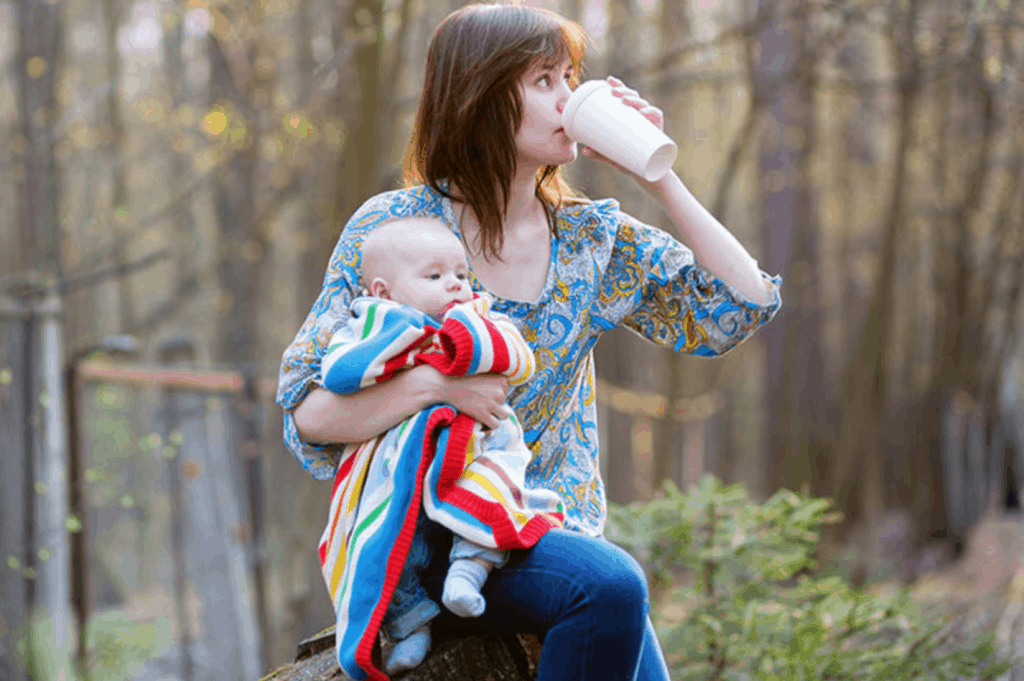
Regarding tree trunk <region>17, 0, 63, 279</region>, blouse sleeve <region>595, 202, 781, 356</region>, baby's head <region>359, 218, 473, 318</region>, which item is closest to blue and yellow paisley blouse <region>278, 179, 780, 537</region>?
blouse sleeve <region>595, 202, 781, 356</region>

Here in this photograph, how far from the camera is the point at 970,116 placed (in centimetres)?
987

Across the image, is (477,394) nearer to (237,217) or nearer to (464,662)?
(464,662)

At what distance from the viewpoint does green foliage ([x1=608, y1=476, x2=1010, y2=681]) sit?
10.9ft

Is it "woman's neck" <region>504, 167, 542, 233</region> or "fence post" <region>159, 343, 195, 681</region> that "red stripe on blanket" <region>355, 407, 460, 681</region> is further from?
"fence post" <region>159, 343, 195, 681</region>

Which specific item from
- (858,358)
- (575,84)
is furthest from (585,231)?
(858,358)

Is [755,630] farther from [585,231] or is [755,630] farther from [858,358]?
[858,358]

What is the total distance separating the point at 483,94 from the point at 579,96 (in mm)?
190

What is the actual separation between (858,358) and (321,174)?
Answer: 4.96m

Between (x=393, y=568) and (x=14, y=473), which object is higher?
(x=393, y=568)

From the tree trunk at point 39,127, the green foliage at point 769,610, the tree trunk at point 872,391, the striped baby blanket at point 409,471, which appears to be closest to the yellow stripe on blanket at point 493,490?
the striped baby blanket at point 409,471

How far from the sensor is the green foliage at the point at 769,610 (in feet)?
10.9

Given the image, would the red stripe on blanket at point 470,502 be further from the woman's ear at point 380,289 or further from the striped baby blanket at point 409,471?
the woman's ear at point 380,289

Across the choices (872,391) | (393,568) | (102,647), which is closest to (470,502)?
(393,568)

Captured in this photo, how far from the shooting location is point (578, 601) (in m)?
1.97
